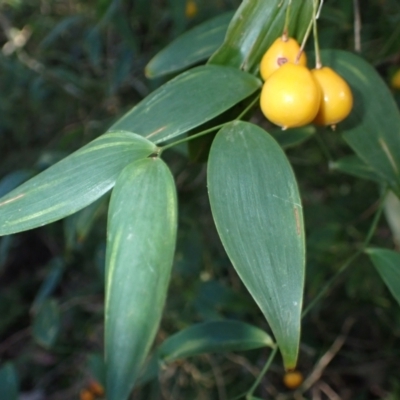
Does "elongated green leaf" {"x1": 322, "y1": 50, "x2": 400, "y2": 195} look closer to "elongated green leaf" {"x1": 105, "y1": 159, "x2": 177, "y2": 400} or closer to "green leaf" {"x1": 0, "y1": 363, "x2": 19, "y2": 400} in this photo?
"elongated green leaf" {"x1": 105, "y1": 159, "x2": 177, "y2": 400}

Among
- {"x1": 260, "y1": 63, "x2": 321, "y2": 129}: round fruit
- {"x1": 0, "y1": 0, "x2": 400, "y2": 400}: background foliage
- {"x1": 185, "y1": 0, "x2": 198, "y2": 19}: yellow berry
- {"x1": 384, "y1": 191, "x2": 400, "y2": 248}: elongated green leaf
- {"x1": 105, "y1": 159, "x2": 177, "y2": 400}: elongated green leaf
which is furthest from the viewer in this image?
{"x1": 185, "y1": 0, "x2": 198, "y2": 19}: yellow berry

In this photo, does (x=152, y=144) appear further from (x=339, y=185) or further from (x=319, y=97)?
(x=339, y=185)

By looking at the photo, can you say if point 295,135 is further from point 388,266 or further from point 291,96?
point 291,96

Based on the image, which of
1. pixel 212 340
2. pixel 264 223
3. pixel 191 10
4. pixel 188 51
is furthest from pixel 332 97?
pixel 191 10

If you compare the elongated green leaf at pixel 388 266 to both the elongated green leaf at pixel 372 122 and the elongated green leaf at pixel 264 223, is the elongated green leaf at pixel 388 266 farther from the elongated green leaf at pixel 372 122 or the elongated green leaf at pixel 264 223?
the elongated green leaf at pixel 264 223

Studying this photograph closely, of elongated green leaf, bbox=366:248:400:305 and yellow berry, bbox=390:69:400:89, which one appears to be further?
yellow berry, bbox=390:69:400:89

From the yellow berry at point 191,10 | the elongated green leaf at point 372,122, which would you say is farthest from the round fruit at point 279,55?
the yellow berry at point 191,10

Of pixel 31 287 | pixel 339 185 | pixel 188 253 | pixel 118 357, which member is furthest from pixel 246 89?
pixel 31 287

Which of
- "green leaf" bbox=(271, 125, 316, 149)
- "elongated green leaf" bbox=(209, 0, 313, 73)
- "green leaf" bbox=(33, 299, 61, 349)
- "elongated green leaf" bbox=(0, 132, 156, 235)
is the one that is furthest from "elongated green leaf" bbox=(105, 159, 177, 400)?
"green leaf" bbox=(33, 299, 61, 349)
